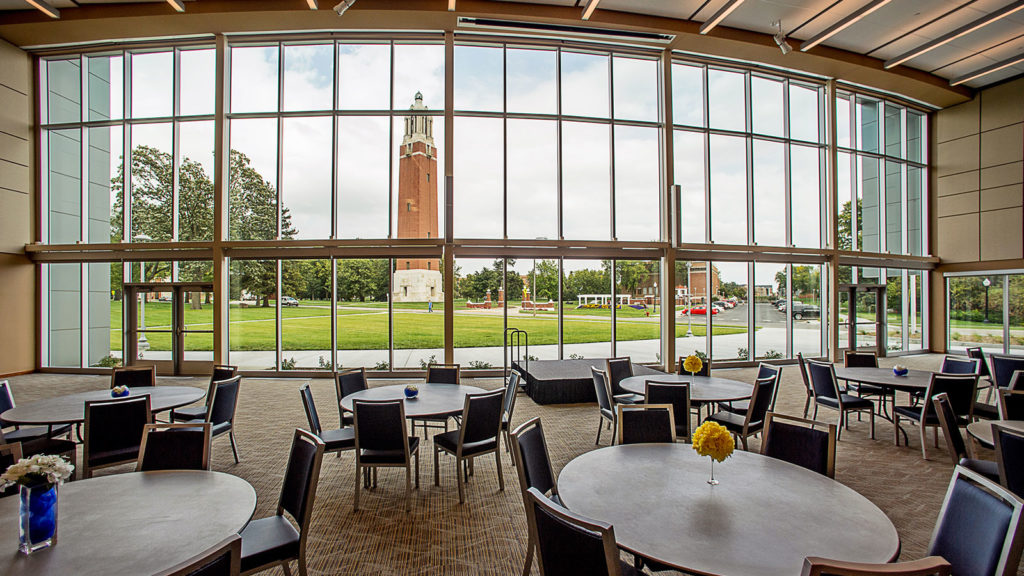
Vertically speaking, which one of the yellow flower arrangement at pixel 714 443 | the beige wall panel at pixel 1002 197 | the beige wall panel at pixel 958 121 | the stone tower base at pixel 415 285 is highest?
the beige wall panel at pixel 958 121

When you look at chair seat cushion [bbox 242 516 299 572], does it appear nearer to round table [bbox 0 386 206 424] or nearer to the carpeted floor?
the carpeted floor

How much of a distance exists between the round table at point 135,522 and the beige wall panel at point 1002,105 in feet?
58.7

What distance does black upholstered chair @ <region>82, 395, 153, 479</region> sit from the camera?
12.2 feet

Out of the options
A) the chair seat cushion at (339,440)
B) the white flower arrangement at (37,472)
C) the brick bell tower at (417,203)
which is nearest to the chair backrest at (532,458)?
the white flower arrangement at (37,472)

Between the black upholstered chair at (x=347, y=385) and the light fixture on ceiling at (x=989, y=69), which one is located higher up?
the light fixture on ceiling at (x=989, y=69)

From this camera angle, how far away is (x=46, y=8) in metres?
8.00

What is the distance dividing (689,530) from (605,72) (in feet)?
33.8

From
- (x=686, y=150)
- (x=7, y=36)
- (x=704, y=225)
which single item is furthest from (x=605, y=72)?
(x=7, y=36)

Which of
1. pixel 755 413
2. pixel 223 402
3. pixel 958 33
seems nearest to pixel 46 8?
pixel 223 402

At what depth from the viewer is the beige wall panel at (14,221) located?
958 cm

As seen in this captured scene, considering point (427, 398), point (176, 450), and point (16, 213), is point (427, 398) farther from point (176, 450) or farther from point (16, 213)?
point (16, 213)

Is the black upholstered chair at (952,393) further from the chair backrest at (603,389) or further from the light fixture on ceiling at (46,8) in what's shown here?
the light fixture on ceiling at (46,8)

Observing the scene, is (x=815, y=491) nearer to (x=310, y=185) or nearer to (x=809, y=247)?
(x=310, y=185)

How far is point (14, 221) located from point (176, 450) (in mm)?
11613
